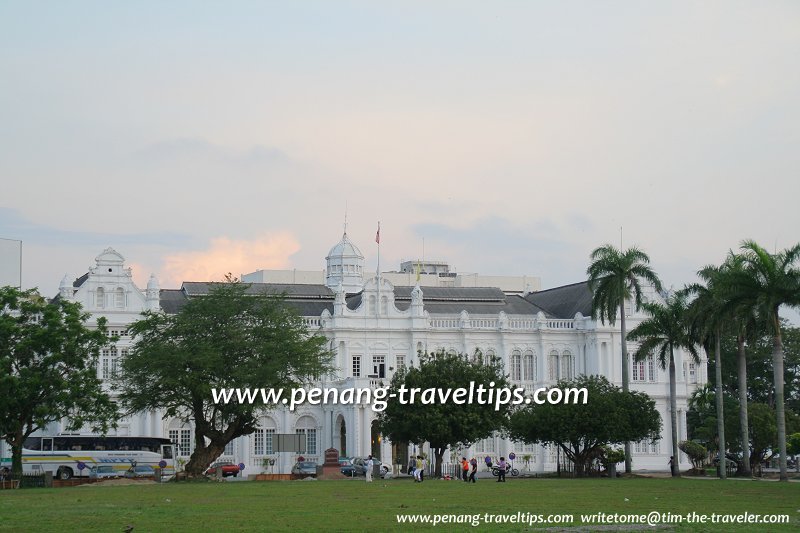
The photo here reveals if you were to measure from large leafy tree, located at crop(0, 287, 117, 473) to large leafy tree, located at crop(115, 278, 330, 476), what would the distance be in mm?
2571

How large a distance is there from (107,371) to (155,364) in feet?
90.3

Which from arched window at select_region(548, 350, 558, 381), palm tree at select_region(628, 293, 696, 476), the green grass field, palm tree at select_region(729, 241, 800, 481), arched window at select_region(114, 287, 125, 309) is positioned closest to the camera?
the green grass field

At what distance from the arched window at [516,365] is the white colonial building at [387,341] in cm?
8

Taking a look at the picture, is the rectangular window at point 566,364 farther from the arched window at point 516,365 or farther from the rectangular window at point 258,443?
the rectangular window at point 258,443

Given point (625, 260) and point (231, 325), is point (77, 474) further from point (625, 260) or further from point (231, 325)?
point (625, 260)

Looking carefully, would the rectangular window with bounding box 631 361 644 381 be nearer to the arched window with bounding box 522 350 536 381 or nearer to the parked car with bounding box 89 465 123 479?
the arched window with bounding box 522 350 536 381

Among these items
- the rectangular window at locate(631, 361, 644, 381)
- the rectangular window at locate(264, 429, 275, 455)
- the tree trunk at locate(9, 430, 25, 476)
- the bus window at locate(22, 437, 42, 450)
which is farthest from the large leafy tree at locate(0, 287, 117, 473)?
the rectangular window at locate(631, 361, 644, 381)

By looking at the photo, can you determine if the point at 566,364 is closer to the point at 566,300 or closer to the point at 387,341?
the point at 566,300

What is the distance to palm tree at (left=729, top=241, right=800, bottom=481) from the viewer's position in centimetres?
6175

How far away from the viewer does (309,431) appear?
9675 centimetres

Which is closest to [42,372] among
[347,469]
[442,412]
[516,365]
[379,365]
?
[347,469]

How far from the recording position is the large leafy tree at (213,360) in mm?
66375

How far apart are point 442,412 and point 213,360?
1568cm

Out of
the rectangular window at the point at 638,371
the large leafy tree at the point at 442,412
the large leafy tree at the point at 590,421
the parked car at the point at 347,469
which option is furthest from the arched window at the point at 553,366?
the parked car at the point at 347,469
